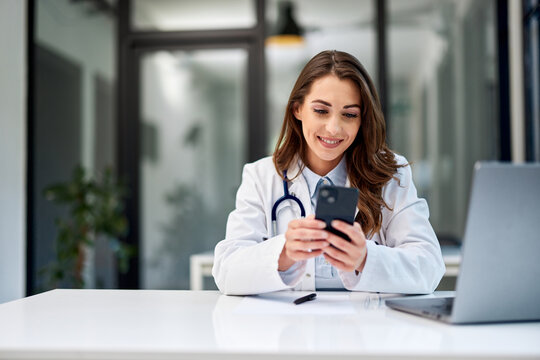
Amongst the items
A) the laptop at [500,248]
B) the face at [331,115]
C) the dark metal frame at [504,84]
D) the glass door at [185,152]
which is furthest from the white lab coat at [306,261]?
the glass door at [185,152]

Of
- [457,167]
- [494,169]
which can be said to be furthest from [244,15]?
[494,169]

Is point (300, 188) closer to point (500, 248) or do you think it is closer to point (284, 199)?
point (284, 199)

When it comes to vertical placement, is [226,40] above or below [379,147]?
above

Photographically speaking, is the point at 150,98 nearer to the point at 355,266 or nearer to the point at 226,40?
the point at 226,40

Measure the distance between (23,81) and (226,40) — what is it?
1.49 metres

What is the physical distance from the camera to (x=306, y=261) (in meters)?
1.49

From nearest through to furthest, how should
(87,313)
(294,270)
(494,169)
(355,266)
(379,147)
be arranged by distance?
1. (494,169)
2. (87,313)
3. (355,266)
4. (294,270)
5. (379,147)

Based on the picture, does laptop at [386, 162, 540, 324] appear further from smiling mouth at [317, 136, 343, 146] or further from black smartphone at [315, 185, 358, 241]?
smiling mouth at [317, 136, 343, 146]

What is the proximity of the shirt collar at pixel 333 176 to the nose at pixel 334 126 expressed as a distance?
0.19 metres

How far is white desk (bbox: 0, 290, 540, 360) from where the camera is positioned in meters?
0.89

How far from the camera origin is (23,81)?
11.7 feet

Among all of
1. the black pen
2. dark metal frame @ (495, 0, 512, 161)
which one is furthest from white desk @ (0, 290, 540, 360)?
dark metal frame @ (495, 0, 512, 161)

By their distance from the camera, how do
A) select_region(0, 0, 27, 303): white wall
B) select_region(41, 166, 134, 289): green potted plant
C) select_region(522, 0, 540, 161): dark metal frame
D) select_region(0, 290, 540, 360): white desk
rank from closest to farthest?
select_region(0, 290, 540, 360): white desk, select_region(0, 0, 27, 303): white wall, select_region(522, 0, 540, 161): dark metal frame, select_region(41, 166, 134, 289): green potted plant

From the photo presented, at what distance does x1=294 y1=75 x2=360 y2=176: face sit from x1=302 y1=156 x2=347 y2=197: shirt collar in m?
0.09
